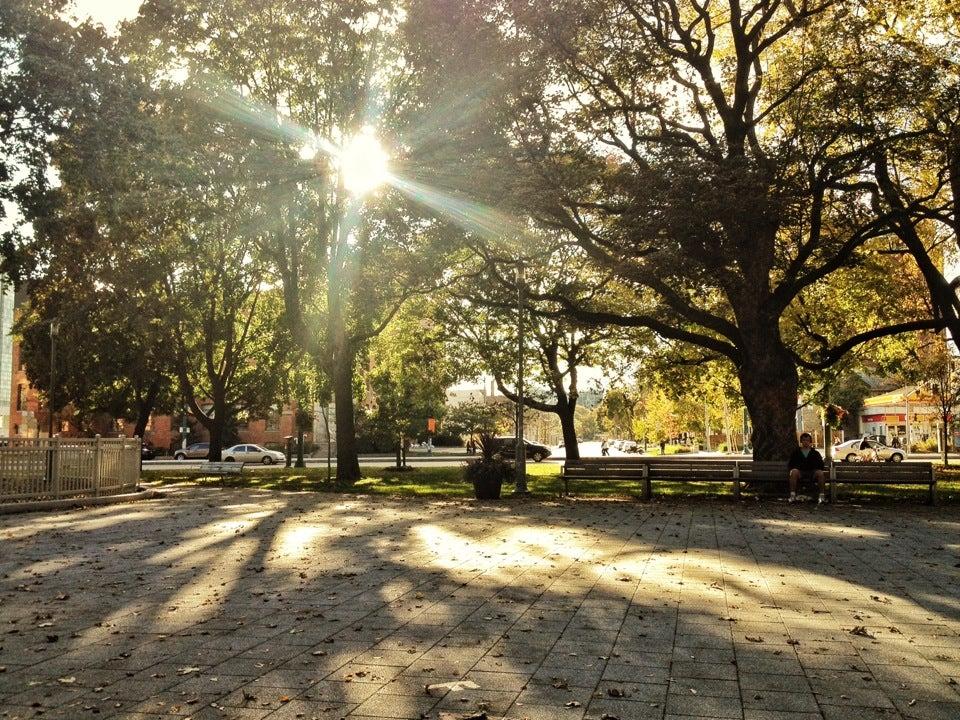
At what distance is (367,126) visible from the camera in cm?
2586

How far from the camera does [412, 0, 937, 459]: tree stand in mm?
18281

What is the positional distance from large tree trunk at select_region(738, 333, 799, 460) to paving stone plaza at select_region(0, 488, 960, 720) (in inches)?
324

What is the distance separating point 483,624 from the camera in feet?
21.0

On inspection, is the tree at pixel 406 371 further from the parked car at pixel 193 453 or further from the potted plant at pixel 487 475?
the parked car at pixel 193 453

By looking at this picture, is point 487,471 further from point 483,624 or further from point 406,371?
point 406,371

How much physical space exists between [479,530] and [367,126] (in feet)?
53.6

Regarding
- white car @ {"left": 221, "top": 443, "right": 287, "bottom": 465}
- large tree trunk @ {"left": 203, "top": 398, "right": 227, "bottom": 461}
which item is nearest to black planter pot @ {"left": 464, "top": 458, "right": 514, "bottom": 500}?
large tree trunk @ {"left": 203, "top": 398, "right": 227, "bottom": 461}

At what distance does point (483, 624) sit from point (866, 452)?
1944 inches

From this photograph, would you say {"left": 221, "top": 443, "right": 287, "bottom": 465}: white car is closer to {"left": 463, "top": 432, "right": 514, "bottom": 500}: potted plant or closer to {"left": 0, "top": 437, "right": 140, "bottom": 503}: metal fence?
{"left": 0, "top": 437, "right": 140, "bottom": 503}: metal fence

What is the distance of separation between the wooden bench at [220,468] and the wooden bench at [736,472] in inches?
711

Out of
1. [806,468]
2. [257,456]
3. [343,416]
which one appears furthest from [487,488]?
[257,456]

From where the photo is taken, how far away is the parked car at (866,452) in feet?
163

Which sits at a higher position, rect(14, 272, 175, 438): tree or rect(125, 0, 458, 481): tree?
rect(125, 0, 458, 481): tree

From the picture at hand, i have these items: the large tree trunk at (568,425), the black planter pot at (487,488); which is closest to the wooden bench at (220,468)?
the large tree trunk at (568,425)
